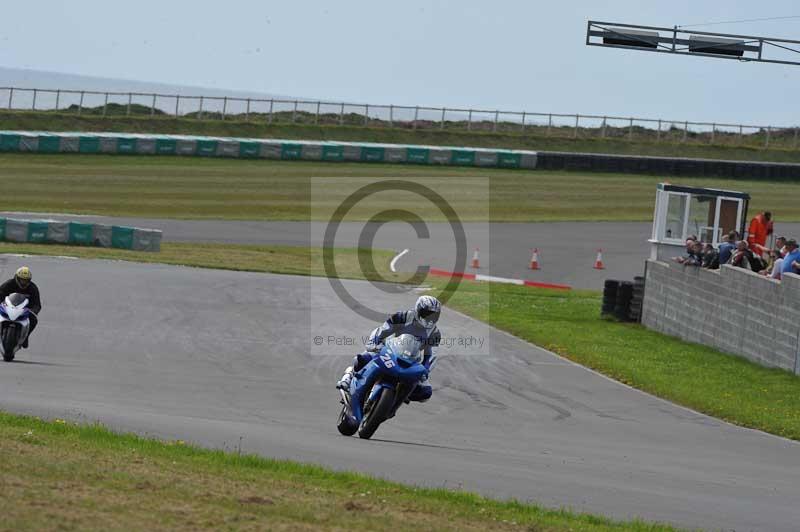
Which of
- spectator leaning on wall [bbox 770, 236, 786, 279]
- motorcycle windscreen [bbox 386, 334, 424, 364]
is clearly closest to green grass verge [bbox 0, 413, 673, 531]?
motorcycle windscreen [bbox 386, 334, 424, 364]

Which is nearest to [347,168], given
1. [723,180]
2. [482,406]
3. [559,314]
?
[723,180]

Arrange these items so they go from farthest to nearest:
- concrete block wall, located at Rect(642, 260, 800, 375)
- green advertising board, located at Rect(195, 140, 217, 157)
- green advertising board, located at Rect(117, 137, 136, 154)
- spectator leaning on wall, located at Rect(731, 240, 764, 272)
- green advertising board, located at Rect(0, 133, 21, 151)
Answer: 1. green advertising board, located at Rect(195, 140, 217, 157)
2. green advertising board, located at Rect(117, 137, 136, 154)
3. green advertising board, located at Rect(0, 133, 21, 151)
4. spectator leaning on wall, located at Rect(731, 240, 764, 272)
5. concrete block wall, located at Rect(642, 260, 800, 375)

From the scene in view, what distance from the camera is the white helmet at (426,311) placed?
1288 centimetres

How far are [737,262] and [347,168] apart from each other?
37.4 m

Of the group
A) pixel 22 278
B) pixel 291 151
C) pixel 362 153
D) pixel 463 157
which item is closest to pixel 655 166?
pixel 463 157

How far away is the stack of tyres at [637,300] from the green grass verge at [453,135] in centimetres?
4174

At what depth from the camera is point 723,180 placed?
6222 centimetres

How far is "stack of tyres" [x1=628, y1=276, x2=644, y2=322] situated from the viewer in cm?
2908

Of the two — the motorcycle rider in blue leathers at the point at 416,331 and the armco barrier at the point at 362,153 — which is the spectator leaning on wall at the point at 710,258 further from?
the armco barrier at the point at 362,153

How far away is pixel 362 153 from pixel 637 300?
33.6 meters

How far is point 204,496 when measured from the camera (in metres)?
8.47

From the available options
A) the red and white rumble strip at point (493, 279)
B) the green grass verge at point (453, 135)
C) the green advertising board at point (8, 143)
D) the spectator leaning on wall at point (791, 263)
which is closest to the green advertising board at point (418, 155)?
the green grass verge at point (453, 135)

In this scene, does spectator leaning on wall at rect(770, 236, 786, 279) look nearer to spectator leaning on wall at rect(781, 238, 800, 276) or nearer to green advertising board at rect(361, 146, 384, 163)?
spectator leaning on wall at rect(781, 238, 800, 276)

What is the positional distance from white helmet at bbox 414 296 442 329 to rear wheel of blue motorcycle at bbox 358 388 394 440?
790 mm
